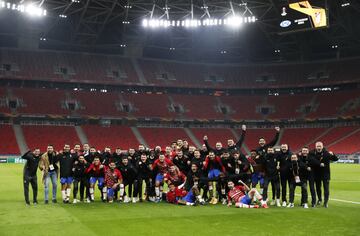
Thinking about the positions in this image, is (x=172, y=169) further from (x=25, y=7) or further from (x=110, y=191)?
(x=25, y=7)

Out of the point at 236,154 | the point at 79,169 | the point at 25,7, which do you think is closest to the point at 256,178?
the point at 236,154

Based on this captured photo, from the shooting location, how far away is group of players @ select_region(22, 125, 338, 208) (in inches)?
601

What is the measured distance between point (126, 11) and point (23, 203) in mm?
40137

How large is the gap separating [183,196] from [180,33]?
51348 millimetres

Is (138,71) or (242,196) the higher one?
(138,71)

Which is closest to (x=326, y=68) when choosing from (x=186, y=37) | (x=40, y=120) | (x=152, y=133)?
(x=186, y=37)

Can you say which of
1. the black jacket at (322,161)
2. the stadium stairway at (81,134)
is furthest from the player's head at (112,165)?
the stadium stairway at (81,134)

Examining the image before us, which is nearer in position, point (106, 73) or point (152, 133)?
point (152, 133)

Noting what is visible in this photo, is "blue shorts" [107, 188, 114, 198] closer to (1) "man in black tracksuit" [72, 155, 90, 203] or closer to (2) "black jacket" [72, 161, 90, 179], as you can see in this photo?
(1) "man in black tracksuit" [72, 155, 90, 203]

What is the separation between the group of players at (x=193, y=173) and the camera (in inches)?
601

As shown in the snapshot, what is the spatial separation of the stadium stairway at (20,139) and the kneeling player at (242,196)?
42.6 meters

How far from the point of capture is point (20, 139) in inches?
2117

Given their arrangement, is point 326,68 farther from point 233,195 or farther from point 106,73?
point 233,195

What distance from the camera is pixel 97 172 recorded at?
16.2m
